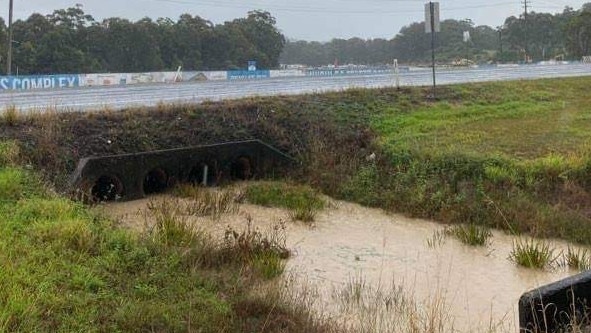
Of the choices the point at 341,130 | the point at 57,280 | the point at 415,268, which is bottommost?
the point at 415,268

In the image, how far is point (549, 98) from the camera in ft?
77.3

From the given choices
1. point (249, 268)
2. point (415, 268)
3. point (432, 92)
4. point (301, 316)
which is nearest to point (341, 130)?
point (432, 92)

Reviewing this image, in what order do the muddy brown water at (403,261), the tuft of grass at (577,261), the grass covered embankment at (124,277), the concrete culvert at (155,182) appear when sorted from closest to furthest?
the grass covered embankment at (124,277) < the muddy brown water at (403,261) < the tuft of grass at (577,261) < the concrete culvert at (155,182)

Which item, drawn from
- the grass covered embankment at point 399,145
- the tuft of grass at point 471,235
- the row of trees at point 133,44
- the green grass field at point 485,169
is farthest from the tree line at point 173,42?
the tuft of grass at point 471,235

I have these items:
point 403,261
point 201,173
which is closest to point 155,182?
point 201,173

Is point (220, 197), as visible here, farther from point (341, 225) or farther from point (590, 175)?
point (590, 175)

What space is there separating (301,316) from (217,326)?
897 mm

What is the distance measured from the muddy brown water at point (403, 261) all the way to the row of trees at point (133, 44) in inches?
1883

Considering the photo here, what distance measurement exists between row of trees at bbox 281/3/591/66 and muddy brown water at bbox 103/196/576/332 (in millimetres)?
74492

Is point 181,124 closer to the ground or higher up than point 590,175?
higher up

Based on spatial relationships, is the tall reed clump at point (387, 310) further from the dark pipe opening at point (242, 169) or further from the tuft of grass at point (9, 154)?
the dark pipe opening at point (242, 169)

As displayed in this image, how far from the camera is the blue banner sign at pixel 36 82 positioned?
31.5m

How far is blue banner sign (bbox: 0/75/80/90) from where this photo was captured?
31484mm

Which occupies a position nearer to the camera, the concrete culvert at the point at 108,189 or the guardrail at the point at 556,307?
the guardrail at the point at 556,307
